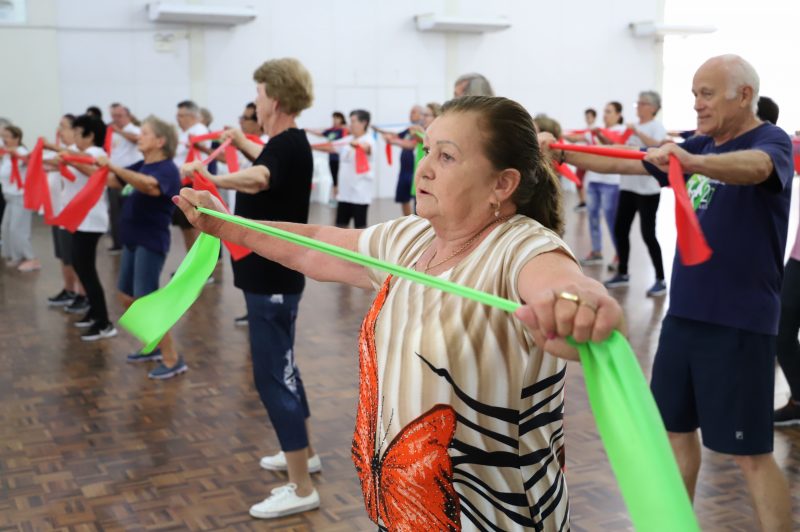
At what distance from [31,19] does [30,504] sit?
44.8ft

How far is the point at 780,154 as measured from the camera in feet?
8.87

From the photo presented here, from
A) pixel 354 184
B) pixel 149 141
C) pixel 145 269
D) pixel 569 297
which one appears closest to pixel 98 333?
pixel 145 269

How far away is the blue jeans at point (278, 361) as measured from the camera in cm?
347

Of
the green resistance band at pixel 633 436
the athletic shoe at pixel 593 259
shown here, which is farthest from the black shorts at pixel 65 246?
the green resistance band at pixel 633 436

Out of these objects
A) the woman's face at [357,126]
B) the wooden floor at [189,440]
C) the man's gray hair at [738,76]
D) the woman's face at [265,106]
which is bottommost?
the wooden floor at [189,440]

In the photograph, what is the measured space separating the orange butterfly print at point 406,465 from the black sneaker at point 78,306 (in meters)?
6.24

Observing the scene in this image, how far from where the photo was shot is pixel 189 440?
4387mm

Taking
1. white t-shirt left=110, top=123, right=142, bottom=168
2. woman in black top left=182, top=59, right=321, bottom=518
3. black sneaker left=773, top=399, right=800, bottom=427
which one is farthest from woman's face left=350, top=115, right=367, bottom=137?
woman in black top left=182, top=59, right=321, bottom=518

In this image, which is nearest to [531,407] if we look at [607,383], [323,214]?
[607,383]

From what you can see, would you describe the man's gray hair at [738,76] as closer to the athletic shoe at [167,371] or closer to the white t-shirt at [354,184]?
the athletic shoe at [167,371]

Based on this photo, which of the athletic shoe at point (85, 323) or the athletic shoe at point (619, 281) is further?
the athletic shoe at point (619, 281)

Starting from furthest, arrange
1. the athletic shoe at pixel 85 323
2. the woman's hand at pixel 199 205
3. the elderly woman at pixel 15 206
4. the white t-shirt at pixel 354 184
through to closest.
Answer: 1. the white t-shirt at pixel 354 184
2. the elderly woman at pixel 15 206
3. the athletic shoe at pixel 85 323
4. the woman's hand at pixel 199 205

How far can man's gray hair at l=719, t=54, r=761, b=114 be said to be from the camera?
2.81 meters

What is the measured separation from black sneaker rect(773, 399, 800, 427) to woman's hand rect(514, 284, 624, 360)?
150 inches
